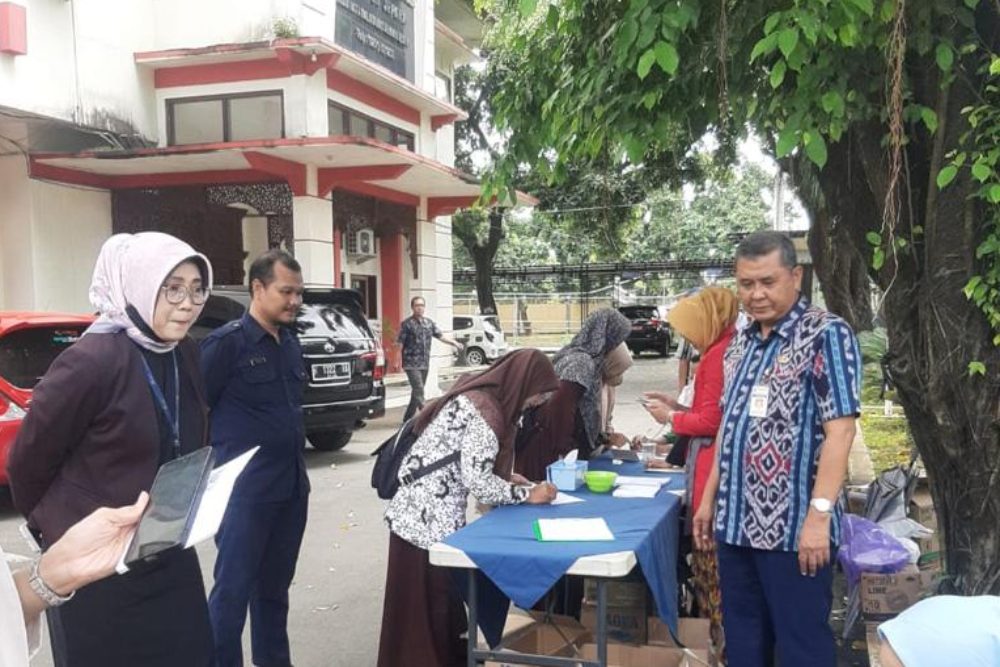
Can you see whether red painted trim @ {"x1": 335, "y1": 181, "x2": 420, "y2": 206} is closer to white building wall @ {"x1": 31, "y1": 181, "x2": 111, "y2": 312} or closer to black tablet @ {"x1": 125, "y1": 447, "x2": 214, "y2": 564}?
white building wall @ {"x1": 31, "y1": 181, "x2": 111, "y2": 312}

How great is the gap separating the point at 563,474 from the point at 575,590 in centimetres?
67

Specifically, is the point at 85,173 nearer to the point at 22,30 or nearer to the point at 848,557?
the point at 22,30

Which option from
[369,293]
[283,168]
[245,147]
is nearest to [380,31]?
[283,168]

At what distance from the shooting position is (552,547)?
2.68 metres

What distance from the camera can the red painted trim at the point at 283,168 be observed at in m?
10.2

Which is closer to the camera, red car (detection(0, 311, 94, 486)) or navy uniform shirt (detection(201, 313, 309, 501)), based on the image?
navy uniform shirt (detection(201, 313, 309, 501))

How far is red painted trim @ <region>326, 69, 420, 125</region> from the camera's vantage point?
1159cm

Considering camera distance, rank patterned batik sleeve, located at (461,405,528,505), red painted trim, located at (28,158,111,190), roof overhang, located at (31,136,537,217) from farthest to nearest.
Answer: red painted trim, located at (28,158,111,190) → roof overhang, located at (31,136,537,217) → patterned batik sleeve, located at (461,405,528,505)

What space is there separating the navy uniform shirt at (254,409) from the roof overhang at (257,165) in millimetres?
6738

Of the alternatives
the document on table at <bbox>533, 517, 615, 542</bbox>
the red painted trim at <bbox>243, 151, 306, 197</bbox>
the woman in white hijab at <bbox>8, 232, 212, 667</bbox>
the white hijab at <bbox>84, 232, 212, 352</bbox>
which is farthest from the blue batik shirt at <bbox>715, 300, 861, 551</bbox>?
the red painted trim at <bbox>243, 151, 306, 197</bbox>

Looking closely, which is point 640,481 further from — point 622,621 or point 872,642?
point 872,642

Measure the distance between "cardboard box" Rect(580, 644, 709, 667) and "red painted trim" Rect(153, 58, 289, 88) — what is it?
9.82 meters

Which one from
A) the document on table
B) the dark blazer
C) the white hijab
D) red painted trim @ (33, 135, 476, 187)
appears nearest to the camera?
the dark blazer

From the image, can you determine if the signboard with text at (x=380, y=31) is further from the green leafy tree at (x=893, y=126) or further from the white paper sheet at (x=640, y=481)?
the white paper sheet at (x=640, y=481)
